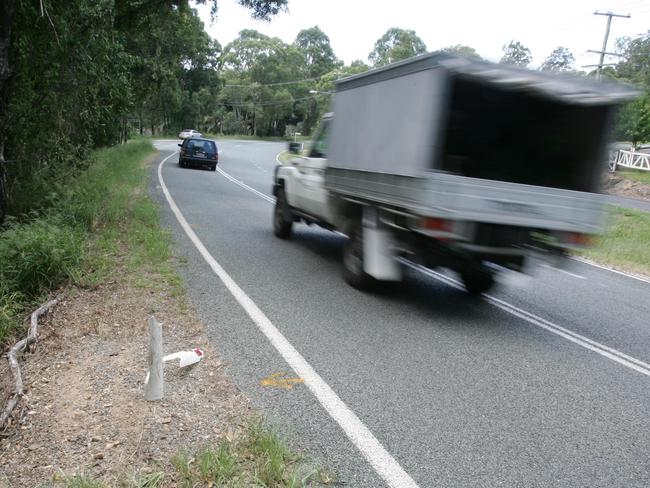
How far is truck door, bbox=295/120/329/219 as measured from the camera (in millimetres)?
8344

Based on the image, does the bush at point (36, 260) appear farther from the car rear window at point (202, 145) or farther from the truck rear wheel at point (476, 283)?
the car rear window at point (202, 145)

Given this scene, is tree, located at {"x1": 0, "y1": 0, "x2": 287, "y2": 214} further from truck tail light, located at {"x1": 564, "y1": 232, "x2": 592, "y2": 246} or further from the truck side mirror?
truck tail light, located at {"x1": 564, "y1": 232, "x2": 592, "y2": 246}

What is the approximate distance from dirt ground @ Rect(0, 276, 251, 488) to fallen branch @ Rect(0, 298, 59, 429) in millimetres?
69

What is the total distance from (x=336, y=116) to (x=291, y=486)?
585cm

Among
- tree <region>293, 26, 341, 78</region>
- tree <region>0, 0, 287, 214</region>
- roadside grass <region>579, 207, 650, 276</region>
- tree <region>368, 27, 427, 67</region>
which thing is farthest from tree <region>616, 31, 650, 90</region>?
tree <region>0, 0, 287, 214</region>

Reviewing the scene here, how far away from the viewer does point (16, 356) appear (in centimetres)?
482

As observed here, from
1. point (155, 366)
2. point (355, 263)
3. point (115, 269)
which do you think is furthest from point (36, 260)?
point (355, 263)

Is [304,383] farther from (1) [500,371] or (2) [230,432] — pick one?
(1) [500,371]

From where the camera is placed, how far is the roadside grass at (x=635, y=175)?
98.3ft

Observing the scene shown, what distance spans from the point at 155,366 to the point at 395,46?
97.5 m

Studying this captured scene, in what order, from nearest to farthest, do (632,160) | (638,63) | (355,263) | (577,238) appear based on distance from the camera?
(577,238) → (355,263) → (632,160) → (638,63)

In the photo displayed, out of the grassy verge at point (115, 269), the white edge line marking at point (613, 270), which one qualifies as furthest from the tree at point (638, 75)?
the grassy verge at point (115, 269)

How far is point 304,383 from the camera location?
4188 mm

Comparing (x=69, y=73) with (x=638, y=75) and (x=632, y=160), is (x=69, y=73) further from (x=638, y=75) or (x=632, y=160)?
(x=638, y=75)
